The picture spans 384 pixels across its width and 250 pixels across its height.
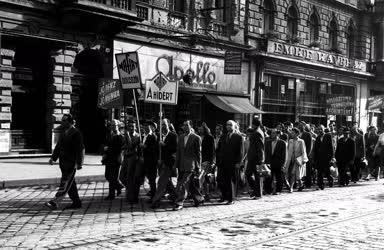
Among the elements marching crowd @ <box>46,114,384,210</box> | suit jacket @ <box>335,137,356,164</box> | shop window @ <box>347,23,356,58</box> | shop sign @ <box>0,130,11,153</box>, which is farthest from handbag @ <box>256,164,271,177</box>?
shop window @ <box>347,23,356,58</box>

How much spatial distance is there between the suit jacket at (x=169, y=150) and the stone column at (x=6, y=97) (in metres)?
9.45

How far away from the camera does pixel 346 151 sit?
15656 millimetres

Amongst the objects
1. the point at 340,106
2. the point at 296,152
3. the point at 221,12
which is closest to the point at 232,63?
the point at 221,12

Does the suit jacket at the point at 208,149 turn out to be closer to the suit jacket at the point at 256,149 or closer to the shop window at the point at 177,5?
the suit jacket at the point at 256,149

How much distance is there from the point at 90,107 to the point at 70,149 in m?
12.1

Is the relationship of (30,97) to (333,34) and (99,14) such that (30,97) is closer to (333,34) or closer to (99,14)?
(99,14)

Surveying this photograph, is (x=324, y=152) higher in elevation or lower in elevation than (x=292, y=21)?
lower

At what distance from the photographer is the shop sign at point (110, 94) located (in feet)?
55.7

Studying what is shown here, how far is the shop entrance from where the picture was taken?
19109 millimetres

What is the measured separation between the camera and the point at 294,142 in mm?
14062

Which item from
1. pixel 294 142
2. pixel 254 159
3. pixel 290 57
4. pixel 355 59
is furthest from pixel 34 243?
pixel 355 59

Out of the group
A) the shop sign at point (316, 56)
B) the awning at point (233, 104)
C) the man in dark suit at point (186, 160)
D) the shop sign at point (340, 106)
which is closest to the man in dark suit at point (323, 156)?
the man in dark suit at point (186, 160)

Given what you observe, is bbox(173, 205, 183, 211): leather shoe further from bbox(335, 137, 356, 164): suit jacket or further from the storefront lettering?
the storefront lettering

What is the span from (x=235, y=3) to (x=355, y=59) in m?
12.6
